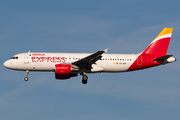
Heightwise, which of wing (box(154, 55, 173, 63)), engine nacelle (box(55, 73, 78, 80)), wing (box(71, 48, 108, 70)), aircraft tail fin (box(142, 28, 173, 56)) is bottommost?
engine nacelle (box(55, 73, 78, 80))

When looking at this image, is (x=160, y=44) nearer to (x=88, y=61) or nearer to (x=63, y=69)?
(x=88, y=61)

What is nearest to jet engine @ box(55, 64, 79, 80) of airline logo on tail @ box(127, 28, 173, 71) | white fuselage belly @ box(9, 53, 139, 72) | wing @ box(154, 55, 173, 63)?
white fuselage belly @ box(9, 53, 139, 72)

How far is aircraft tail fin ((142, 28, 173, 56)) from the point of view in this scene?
47.7 metres

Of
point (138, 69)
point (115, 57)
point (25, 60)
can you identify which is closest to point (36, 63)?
point (25, 60)

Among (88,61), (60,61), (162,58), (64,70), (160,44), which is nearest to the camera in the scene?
(64,70)

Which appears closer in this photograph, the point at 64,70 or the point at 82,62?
the point at 64,70

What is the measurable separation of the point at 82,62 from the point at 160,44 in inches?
507

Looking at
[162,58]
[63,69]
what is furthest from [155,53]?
[63,69]

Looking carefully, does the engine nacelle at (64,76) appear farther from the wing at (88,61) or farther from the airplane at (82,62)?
the wing at (88,61)

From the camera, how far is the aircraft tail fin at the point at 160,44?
4772 cm

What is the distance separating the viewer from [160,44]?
1902 inches

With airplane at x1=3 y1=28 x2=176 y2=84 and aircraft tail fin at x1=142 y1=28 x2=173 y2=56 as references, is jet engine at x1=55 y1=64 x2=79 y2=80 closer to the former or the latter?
airplane at x1=3 y1=28 x2=176 y2=84

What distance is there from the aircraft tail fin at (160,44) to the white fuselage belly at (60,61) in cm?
358

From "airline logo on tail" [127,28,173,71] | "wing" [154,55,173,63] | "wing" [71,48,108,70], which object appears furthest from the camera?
"airline logo on tail" [127,28,173,71]
